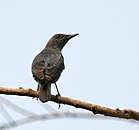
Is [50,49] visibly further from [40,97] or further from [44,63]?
[40,97]

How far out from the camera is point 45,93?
5098mm

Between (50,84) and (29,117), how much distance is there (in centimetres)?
255

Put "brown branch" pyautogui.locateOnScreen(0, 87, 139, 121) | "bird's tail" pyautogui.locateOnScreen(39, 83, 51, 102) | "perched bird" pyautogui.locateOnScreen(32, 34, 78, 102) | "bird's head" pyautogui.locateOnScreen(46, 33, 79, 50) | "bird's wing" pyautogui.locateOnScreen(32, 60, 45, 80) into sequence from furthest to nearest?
"bird's head" pyautogui.locateOnScreen(46, 33, 79, 50)
"bird's wing" pyautogui.locateOnScreen(32, 60, 45, 80)
"perched bird" pyautogui.locateOnScreen(32, 34, 78, 102)
"bird's tail" pyautogui.locateOnScreen(39, 83, 51, 102)
"brown branch" pyautogui.locateOnScreen(0, 87, 139, 121)

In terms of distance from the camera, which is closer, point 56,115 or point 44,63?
point 56,115

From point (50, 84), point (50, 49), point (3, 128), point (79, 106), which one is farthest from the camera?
point (50, 49)

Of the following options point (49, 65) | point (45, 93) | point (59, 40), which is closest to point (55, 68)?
point (49, 65)

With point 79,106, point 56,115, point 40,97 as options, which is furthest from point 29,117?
point 40,97

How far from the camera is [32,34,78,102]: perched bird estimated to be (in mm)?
5489

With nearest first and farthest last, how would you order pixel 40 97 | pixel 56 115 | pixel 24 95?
1. pixel 56 115
2. pixel 24 95
3. pixel 40 97

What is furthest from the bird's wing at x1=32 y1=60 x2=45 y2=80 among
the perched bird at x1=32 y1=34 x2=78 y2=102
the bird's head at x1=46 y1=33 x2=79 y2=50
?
the bird's head at x1=46 y1=33 x2=79 y2=50

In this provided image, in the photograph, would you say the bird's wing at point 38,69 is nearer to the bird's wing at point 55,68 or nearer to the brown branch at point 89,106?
the bird's wing at point 55,68

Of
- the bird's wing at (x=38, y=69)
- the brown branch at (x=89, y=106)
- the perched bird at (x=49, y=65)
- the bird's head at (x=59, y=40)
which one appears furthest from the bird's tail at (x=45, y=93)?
the bird's head at (x=59, y=40)

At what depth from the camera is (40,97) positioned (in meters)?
Answer: 4.82

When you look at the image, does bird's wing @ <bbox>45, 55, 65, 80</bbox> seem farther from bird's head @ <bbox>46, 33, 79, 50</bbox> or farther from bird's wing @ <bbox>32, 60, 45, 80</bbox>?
bird's head @ <bbox>46, 33, 79, 50</bbox>
